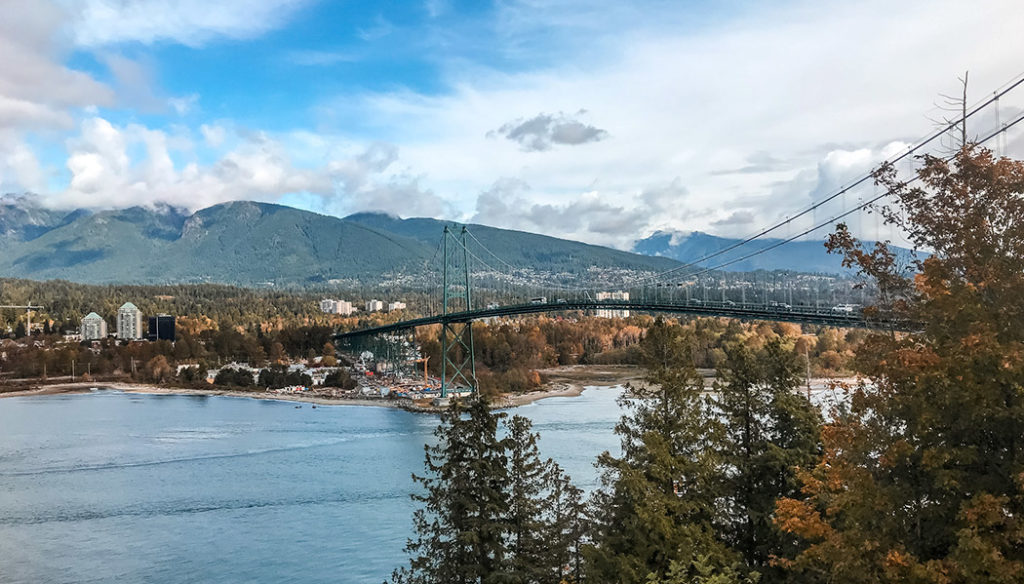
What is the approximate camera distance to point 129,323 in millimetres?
74625

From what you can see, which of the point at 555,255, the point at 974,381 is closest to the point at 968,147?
the point at 974,381

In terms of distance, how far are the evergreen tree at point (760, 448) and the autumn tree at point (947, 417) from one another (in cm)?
222

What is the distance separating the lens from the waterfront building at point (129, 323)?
73.9 m

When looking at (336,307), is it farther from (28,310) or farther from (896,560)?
(896,560)

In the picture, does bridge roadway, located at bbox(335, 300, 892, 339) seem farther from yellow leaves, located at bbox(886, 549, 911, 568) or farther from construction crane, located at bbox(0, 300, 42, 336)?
construction crane, located at bbox(0, 300, 42, 336)

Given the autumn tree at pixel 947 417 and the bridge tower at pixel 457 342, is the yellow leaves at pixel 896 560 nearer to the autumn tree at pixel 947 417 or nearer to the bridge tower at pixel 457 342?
the autumn tree at pixel 947 417

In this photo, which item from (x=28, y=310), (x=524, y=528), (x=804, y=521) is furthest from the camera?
(x=28, y=310)

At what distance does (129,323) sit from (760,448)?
7762 cm

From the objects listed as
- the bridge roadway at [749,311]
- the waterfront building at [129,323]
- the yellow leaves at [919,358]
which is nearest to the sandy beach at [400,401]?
the bridge roadway at [749,311]

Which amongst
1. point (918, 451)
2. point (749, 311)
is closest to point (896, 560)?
point (918, 451)

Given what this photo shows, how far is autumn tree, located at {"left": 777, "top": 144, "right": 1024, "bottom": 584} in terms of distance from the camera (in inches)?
131

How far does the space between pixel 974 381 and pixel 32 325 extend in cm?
8550

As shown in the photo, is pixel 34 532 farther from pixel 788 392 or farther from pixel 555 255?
pixel 555 255

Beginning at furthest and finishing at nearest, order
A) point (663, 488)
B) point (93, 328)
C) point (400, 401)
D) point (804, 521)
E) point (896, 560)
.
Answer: point (93, 328) → point (400, 401) → point (663, 488) → point (804, 521) → point (896, 560)
